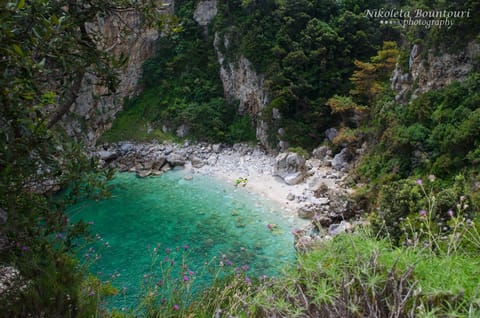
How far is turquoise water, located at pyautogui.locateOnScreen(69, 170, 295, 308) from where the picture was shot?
9.87 m

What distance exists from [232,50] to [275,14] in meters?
3.85

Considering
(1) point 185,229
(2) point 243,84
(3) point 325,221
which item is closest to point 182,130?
(2) point 243,84

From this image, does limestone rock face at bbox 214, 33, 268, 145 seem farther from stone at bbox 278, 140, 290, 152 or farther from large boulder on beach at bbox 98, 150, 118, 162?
large boulder on beach at bbox 98, 150, 118, 162

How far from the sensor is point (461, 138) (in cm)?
977

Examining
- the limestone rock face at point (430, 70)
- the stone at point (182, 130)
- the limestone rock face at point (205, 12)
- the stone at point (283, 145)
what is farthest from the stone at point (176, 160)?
the limestone rock face at point (430, 70)

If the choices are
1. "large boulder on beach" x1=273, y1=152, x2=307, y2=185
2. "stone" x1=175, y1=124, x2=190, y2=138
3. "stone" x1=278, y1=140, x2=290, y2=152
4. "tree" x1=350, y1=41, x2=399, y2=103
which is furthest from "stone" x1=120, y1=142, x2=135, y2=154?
"tree" x1=350, y1=41, x2=399, y2=103

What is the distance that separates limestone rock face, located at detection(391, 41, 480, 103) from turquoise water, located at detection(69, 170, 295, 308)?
24.0 ft

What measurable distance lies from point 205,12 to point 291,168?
49.4ft

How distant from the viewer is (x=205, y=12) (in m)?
25.6

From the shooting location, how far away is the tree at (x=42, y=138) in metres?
2.00

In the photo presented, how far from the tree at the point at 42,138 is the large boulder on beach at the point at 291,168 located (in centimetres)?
1375

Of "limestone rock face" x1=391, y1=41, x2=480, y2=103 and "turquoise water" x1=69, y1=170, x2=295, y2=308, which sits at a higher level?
"limestone rock face" x1=391, y1=41, x2=480, y2=103

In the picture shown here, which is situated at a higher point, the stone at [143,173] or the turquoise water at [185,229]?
the stone at [143,173]

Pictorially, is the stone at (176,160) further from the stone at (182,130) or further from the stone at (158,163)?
the stone at (182,130)
